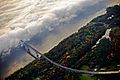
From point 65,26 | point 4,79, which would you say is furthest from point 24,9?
point 4,79

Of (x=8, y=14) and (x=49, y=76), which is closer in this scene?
(x=49, y=76)

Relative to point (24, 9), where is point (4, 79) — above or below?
below

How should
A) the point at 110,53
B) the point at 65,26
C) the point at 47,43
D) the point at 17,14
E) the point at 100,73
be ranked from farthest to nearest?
the point at 17,14
the point at 65,26
the point at 47,43
the point at 110,53
the point at 100,73

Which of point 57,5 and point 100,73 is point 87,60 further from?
point 57,5

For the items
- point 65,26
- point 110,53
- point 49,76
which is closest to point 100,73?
point 110,53

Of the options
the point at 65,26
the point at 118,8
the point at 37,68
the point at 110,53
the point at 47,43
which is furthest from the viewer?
the point at 65,26

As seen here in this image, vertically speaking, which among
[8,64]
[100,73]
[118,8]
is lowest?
[8,64]
